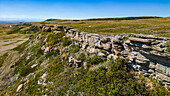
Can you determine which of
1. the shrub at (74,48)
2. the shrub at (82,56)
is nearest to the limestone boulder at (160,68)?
the shrub at (82,56)

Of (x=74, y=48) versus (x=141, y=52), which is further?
(x=74, y=48)

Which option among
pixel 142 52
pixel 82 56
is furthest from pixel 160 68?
pixel 82 56

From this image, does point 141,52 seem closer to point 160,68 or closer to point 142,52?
point 142,52

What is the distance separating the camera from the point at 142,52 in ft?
34.2

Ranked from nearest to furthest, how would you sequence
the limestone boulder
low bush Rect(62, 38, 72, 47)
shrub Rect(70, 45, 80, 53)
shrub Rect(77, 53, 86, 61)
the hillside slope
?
the limestone boulder → the hillside slope → shrub Rect(77, 53, 86, 61) → shrub Rect(70, 45, 80, 53) → low bush Rect(62, 38, 72, 47)

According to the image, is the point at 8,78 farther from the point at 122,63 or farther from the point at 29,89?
the point at 122,63

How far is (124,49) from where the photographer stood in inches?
500

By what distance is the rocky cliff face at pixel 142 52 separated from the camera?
9.02 metres

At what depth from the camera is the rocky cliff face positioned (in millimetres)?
9016

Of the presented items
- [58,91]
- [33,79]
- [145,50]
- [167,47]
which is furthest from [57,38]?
[167,47]

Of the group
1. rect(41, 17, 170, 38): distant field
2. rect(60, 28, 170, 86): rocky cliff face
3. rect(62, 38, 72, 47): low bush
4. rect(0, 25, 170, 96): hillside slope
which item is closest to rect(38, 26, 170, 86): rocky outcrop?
rect(60, 28, 170, 86): rocky cliff face

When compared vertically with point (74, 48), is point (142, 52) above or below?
above

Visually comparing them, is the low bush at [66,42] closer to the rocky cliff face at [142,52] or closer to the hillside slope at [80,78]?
the hillside slope at [80,78]

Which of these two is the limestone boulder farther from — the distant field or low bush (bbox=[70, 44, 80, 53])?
low bush (bbox=[70, 44, 80, 53])
